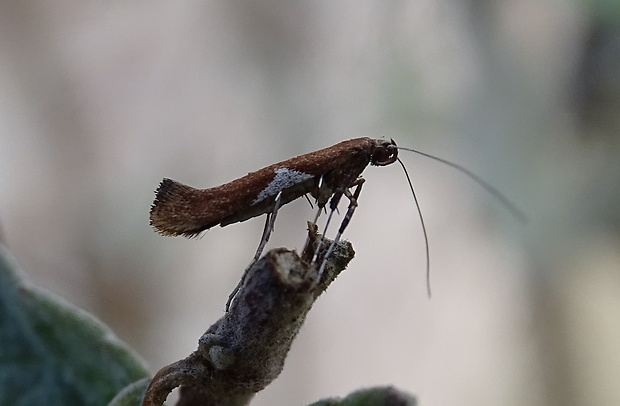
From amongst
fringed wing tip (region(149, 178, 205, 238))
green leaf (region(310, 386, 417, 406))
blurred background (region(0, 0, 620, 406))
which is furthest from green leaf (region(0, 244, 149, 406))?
blurred background (region(0, 0, 620, 406))

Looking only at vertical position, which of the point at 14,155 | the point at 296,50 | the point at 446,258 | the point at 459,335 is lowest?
the point at 459,335

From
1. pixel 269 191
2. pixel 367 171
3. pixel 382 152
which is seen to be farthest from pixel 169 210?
pixel 367 171

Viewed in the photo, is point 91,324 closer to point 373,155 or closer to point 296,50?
point 373,155

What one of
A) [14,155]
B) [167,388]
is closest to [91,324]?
[167,388]

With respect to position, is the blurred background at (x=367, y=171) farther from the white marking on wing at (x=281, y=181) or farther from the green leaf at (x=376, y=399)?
the green leaf at (x=376, y=399)

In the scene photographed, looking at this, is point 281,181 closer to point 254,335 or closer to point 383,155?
point 383,155
